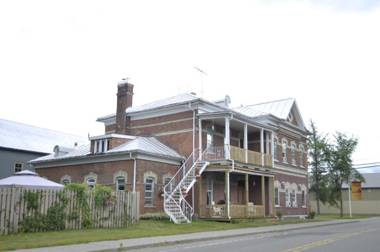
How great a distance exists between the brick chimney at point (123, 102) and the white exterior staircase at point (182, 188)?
694cm

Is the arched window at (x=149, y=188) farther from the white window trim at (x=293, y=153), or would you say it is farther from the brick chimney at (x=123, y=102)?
the white window trim at (x=293, y=153)

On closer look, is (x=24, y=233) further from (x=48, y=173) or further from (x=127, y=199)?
(x=48, y=173)

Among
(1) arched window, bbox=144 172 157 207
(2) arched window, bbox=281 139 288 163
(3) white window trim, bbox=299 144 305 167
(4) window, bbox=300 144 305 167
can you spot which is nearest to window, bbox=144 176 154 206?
(1) arched window, bbox=144 172 157 207

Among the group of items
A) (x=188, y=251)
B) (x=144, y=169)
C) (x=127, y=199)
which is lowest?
(x=188, y=251)

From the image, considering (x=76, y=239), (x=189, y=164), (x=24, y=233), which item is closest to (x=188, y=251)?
(x=76, y=239)

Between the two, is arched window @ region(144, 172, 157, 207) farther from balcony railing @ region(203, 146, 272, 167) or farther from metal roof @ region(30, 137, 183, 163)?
balcony railing @ region(203, 146, 272, 167)

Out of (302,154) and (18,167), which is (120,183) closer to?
(18,167)

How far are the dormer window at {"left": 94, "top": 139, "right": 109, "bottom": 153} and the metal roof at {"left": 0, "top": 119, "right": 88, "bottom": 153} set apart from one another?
14280 mm

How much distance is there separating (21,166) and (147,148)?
18431 millimetres

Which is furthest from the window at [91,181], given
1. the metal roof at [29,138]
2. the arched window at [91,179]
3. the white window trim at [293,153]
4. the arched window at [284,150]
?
the white window trim at [293,153]

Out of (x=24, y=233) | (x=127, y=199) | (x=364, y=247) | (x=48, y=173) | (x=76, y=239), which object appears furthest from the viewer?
(x=48, y=173)

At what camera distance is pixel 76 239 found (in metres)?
15.6

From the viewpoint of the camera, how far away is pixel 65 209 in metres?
19.5

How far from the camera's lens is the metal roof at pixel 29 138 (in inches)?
1632
